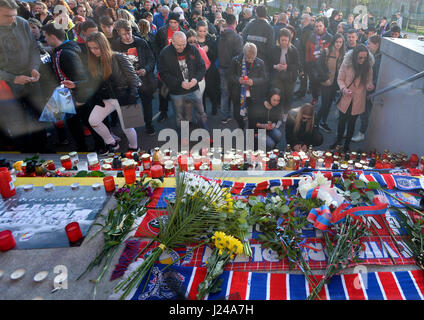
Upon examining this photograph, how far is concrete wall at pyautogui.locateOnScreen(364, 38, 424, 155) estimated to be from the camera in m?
3.91

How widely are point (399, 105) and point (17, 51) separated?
206 inches

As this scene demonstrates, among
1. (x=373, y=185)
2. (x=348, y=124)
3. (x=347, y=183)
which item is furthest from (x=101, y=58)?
(x=348, y=124)

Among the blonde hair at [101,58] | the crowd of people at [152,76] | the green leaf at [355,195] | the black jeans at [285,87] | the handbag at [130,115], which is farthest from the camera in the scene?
the black jeans at [285,87]

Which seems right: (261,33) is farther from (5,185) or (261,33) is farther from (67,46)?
(5,185)

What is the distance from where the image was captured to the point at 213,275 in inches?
65.0

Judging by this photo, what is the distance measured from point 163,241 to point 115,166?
64.2 inches

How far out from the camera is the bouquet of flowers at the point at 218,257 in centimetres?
162

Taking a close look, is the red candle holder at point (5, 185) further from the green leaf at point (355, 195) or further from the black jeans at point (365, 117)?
the black jeans at point (365, 117)

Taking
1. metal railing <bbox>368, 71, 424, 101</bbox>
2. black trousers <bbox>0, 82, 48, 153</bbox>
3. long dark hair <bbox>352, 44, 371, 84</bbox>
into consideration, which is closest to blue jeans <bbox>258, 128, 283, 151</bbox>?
long dark hair <bbox>352, 44, 371, 84</bbox>

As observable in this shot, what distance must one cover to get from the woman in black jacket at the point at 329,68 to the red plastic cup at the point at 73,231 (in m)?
4.69

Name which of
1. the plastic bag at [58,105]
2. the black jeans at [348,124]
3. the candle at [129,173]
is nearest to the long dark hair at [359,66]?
the black jeans at [348,124]

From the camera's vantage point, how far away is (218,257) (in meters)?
1.77

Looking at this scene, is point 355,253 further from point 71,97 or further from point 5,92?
point 5,92
